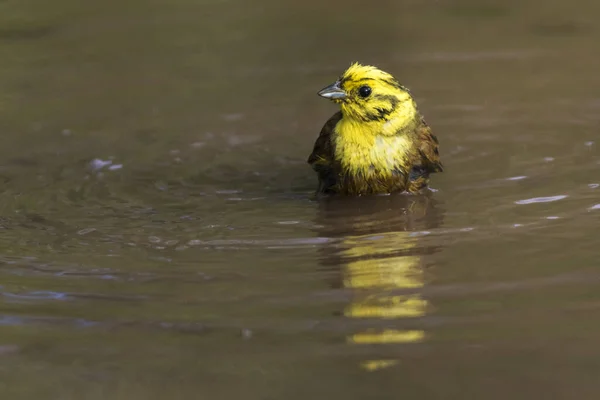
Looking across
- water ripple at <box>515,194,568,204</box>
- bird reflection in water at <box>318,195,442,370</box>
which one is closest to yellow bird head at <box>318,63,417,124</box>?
bird reflection in water at <box>318,195,442,370</box>

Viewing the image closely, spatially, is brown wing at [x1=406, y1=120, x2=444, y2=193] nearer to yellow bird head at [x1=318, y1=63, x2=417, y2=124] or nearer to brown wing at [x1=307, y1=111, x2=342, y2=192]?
yellow bird head at [x1=318, y1=63, x2=417, y2=124]

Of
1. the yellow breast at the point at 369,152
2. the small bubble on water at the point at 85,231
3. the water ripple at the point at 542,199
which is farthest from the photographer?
the yellow breast at the point at 369,152

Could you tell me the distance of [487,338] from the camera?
426 cm

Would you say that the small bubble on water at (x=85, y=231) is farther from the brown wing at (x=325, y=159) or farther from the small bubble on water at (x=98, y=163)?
the brown wing at (x=325, y=159)

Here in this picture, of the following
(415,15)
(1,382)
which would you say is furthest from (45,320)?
(415,15)

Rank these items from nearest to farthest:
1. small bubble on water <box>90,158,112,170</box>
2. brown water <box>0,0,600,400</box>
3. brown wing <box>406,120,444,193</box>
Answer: brown water <box>0,0,600,400</box>, brown wing <box>406,120,444,193</box>, small bubble on water <box>90,158,112,170</box>

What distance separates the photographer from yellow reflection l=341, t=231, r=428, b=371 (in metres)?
4.32

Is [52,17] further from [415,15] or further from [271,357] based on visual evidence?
[271,357]

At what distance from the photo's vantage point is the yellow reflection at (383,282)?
4324 millimetres

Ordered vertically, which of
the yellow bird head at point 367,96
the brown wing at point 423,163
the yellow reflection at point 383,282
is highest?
the yellow bird head at point 367,96

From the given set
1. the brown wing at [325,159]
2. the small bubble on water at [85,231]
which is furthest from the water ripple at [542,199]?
the small bubble on water at [85,231]

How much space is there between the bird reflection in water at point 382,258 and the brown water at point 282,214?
0.02 meters

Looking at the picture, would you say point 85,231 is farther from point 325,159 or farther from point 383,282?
point 383,282

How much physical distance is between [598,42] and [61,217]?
233 inches
